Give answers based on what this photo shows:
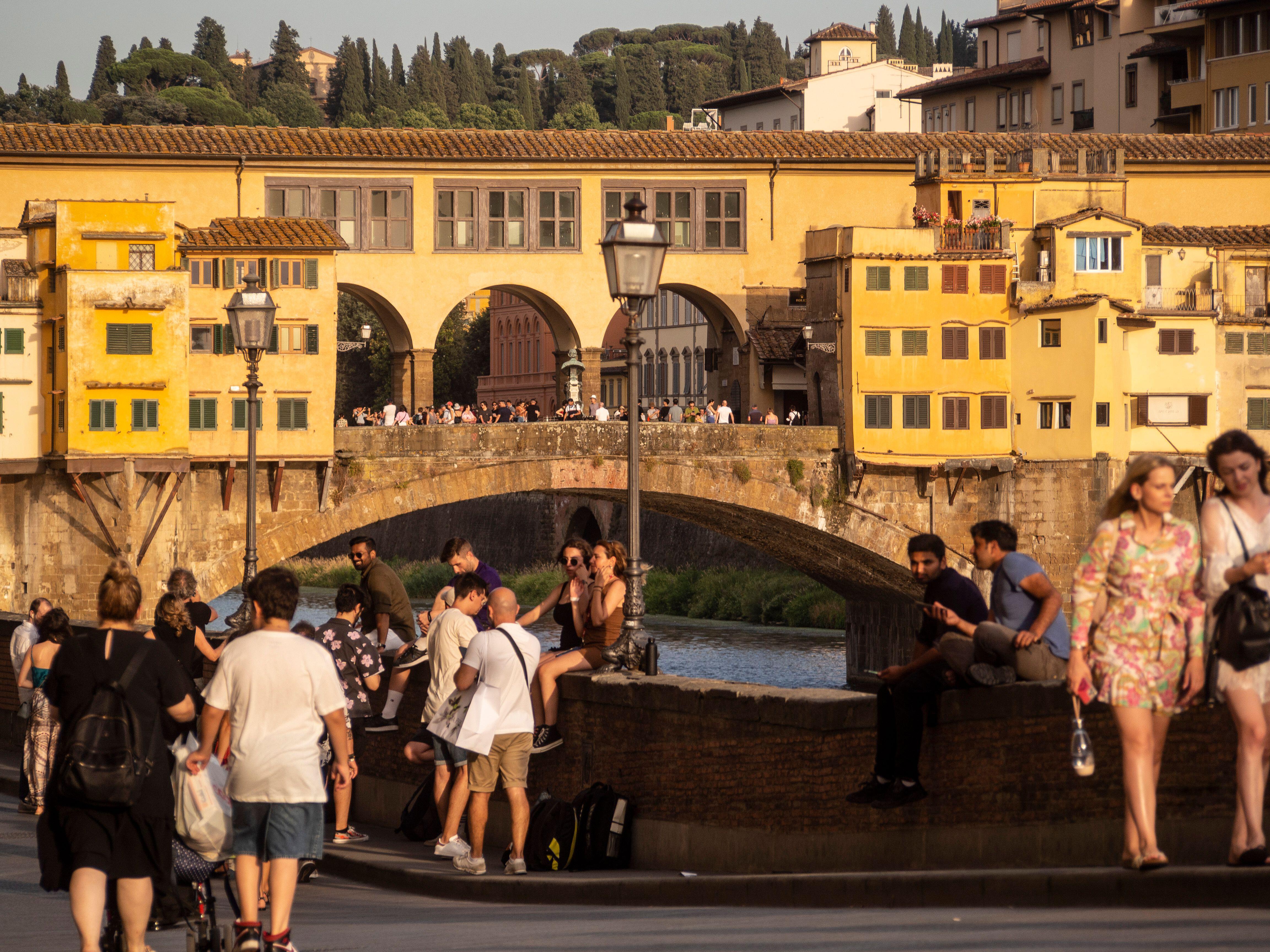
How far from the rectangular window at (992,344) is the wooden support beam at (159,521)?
617 inches

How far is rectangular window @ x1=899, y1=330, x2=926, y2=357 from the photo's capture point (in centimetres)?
3844

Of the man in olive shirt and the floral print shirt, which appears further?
the man in olive shirt

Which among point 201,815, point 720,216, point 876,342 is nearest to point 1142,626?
point 201,815

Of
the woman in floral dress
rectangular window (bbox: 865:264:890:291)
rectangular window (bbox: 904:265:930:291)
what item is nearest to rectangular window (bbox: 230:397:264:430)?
rectangular window (bbox: 865:264:890:291)

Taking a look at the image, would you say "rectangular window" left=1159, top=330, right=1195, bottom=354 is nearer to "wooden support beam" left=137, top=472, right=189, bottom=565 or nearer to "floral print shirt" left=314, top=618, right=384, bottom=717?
"wooden support beam" left=137, top=472, right=189, bottom=565

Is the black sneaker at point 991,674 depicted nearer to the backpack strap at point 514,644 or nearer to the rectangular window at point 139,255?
the backpack strap at point 514,644

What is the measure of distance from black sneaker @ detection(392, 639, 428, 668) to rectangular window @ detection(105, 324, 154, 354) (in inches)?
868

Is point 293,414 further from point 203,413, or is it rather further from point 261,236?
point 261,236

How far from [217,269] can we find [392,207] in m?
3.87

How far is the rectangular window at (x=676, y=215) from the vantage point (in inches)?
1464

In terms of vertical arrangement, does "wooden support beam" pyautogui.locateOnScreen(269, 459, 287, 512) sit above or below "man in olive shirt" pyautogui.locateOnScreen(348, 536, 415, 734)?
above

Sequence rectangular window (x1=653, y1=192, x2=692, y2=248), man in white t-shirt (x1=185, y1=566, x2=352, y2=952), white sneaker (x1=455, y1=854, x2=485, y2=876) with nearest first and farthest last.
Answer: man in white t-shirt (x1=185, y1=566, x2=352, y2=952), white sneaker (x1=455, y1=854, x2=485, y2=876), rectangular window (x1=653, y1=192, x2=692, y2=248)

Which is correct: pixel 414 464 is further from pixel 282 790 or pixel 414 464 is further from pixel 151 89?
pixel 151 89

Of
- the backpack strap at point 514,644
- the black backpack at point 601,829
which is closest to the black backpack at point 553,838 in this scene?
the black backpack at point 601,829
